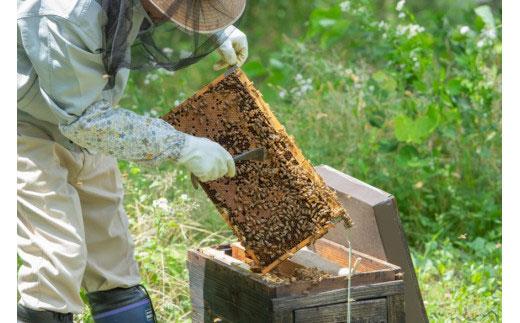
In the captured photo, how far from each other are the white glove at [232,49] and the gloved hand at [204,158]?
0.53m

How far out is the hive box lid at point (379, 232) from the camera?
323cm

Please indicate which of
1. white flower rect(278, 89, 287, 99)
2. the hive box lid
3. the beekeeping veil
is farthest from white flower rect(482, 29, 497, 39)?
the beekeeping veil

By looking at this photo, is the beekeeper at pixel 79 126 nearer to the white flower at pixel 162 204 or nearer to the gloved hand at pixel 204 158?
the gloved hand at pixel 204 158

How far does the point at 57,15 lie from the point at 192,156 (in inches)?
23.0

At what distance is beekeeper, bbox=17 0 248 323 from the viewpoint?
275 centimetres

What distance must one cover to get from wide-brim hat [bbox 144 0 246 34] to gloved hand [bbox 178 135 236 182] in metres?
0.35

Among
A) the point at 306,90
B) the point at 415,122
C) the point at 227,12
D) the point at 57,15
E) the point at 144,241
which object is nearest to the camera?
the point at 57,15

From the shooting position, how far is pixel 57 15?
8.95 feet

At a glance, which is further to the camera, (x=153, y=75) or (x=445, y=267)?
(x=153, y=75)

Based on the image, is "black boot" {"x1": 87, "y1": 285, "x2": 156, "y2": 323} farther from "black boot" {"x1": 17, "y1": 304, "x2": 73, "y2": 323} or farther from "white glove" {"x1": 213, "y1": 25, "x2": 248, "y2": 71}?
"white glove" {"x1": 213, "y1": 25, "x2": 248, "y2": 71}

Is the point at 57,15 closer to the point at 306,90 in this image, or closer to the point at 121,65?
the point at 121,65

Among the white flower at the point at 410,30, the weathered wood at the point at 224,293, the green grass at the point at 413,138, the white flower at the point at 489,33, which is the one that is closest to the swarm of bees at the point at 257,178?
the weathered wood at the point at 224,293

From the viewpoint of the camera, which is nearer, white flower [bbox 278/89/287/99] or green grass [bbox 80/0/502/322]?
green grass [bbox 80/0/502/322]

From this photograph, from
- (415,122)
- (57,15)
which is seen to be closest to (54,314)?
(57,15)
